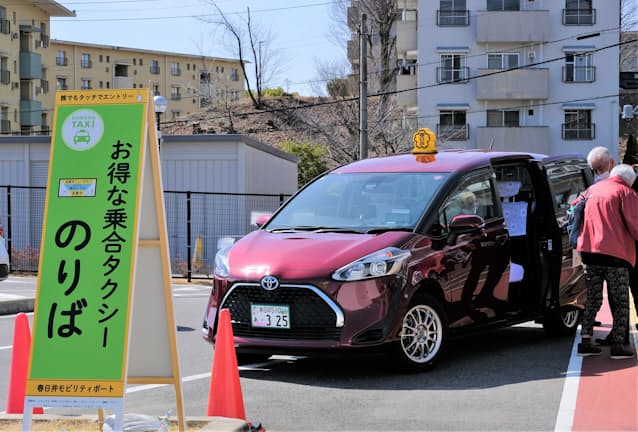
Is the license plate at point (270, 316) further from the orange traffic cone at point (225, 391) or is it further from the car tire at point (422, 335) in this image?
the orange traffic cone at point (225, 391)

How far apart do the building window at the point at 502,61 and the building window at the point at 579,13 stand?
3.18 m

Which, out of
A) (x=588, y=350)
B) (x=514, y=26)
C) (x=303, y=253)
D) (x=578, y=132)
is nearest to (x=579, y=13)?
(x=514, y=26)

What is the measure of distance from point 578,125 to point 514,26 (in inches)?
237

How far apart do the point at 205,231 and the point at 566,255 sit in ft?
48.9

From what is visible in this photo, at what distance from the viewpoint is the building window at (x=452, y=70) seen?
51906 millimetres

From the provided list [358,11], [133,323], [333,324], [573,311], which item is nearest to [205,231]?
[573,311]

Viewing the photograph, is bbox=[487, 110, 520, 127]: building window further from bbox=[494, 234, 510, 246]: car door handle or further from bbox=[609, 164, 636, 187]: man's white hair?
bbox=[609, 164, 636, 187]: man's white hair

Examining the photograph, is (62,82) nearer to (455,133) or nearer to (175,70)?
(175,70)

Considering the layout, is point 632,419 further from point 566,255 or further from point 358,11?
point 358,11

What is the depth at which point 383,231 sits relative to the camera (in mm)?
8711

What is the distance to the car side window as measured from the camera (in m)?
9.12

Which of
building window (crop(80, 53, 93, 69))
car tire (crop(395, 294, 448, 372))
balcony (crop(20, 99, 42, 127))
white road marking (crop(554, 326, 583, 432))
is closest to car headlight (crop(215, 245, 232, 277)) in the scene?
car tire (crop(395, 294, 448, 372))

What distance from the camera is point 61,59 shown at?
8412 centimetres

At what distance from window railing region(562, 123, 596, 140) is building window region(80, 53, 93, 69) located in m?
48.3
